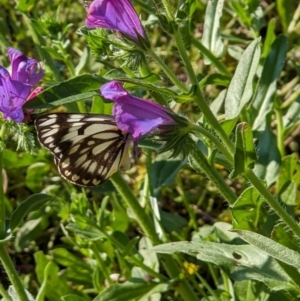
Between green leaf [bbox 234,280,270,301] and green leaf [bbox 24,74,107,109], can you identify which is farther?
green leaf [bbox 234,280,270,301]

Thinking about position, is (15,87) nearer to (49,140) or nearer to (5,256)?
(49,140)

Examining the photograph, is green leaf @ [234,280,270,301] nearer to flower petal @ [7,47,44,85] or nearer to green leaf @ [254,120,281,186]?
green leaf @ [254,120,281,186]

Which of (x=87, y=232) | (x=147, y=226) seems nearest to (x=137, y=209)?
(x=147, y=226)

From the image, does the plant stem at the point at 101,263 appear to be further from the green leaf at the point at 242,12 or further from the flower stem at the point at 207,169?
the green leaf at the point at 242,12

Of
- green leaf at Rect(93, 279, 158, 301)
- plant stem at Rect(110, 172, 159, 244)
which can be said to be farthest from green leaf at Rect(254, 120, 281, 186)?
green leaf at Rect(93, 279, 158, 301)

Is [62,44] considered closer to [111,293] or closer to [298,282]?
[111,293]

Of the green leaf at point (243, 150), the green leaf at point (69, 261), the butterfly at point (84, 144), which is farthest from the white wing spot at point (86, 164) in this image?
the green leaf at point (69, 261)
